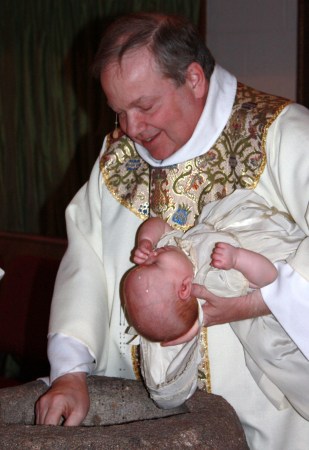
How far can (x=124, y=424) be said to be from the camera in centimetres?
176

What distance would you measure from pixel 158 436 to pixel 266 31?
3.64m

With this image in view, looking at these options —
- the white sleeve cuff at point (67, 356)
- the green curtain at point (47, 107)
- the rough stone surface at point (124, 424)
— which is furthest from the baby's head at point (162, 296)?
the green curtain at point (47, 107)

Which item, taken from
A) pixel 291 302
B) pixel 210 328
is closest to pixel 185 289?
pixel 291 302

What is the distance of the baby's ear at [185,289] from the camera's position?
1.95 m

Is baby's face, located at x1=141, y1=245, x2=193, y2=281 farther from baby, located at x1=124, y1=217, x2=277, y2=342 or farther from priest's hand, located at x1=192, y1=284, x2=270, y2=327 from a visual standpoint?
priest's hand, located at x1=192, y1=284, x2=270, y2=327

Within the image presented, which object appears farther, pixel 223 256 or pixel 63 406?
pixel 63 406

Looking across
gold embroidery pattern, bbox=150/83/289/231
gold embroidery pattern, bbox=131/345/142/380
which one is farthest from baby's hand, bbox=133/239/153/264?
gold embroidery pattern, bbox=131/345/142/380

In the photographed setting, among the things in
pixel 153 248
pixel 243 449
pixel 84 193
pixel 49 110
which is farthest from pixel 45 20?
pixel 243 449

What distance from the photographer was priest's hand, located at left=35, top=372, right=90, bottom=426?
6.56 feet

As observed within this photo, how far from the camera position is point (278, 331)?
2121 mm

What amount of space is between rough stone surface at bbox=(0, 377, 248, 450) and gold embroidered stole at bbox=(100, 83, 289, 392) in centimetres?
29

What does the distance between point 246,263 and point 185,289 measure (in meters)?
0.15

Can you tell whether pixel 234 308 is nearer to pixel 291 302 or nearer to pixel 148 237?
pixel 291 302

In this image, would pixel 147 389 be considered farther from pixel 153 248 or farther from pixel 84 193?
pixel 84 193
